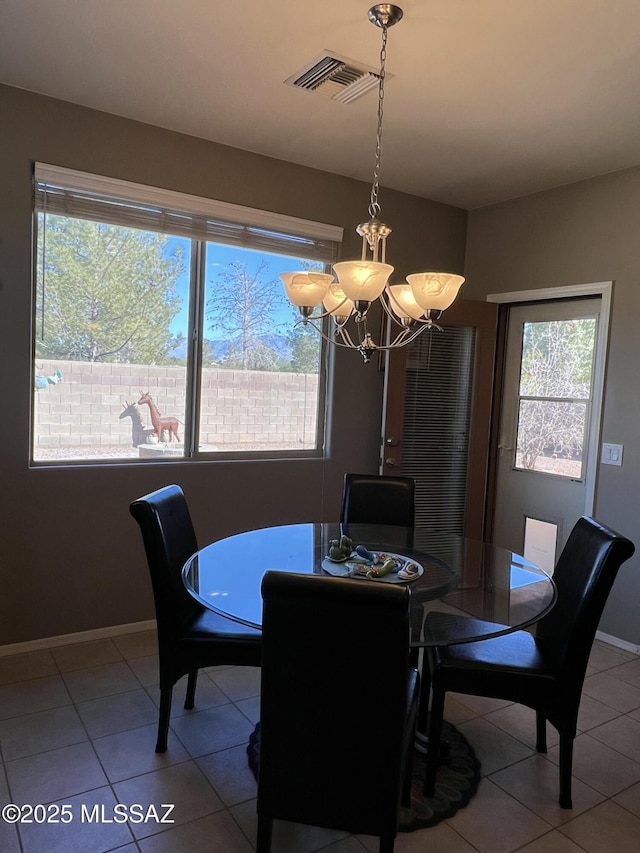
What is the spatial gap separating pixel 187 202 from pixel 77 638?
2.35m

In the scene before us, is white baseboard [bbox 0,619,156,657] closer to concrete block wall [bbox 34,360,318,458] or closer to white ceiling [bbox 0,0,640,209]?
concrete block wall [bbox 34,360,318,458]

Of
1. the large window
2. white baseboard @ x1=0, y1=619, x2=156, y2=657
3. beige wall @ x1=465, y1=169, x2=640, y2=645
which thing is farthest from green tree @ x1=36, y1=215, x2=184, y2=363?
beige wall @ x1=465, y1=169, x2=640, y2=645

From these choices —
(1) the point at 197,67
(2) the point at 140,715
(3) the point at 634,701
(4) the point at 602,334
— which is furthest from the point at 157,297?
(3) the point at 634,701

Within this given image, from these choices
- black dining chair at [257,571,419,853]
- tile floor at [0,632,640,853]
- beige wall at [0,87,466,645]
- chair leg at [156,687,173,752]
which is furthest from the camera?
beige wall at [0,87,466,645]

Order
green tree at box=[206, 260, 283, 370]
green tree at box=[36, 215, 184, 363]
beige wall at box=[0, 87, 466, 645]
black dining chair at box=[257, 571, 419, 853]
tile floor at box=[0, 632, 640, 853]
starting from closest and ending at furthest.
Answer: black dining chair at box=[257, 571, 419, 853] < tile floor at box=[0, 632, 640, 853] < beige wall at box=[0, 87, 466, 645] < green tree at box=[36, 215, 184, 363] < green tree at box=[206, 260, 283, 370]

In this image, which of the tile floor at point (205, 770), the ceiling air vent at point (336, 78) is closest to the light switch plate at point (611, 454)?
the tile floor at point (205, 770)

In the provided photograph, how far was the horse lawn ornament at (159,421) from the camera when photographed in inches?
126

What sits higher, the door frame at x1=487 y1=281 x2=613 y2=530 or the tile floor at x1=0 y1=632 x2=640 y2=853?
the door frame at x1=487 y1=281 x2=613 y2=530

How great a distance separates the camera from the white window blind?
2852mm

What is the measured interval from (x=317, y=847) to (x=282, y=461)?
211 centimetres

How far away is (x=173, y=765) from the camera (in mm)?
2131

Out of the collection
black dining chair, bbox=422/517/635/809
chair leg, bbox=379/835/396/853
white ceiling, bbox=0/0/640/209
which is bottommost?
chair leg, bbox=379/835/396/853

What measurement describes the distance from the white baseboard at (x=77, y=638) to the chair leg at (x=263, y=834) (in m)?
1.85

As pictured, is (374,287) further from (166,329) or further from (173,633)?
(166,329)
